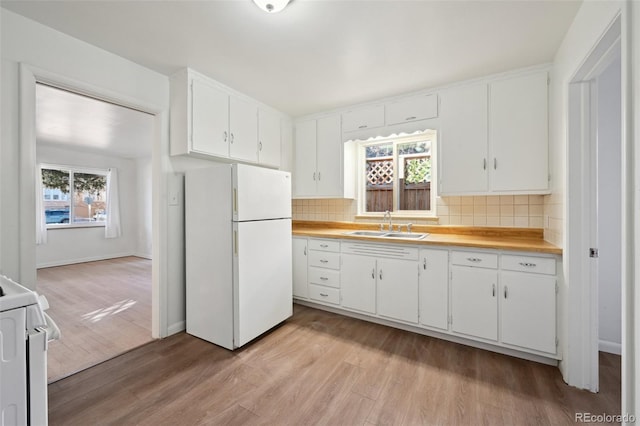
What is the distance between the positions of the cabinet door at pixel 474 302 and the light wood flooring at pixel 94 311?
271 cm

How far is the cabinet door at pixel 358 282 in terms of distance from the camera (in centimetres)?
272

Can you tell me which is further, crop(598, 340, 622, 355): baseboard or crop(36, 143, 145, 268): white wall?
Answer: crop(36, 143, 145, 268): white wall

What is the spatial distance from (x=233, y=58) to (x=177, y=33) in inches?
16.9

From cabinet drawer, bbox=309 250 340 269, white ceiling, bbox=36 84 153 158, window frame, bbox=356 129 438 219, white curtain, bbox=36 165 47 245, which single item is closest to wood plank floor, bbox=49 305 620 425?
cabinet drawer, bbox=309 250 340 269

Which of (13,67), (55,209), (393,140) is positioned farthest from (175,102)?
(55,209)

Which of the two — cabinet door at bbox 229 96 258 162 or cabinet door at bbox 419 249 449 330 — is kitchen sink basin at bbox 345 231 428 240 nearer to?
cabinet door at bbox 419 249 449 330

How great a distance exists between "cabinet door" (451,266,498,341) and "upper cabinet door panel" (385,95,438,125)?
1.54 m

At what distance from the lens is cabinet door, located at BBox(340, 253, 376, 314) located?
2723mm

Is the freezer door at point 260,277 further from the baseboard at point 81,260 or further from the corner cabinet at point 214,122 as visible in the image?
the baseboard at point 81,260

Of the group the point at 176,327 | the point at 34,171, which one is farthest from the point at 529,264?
the point at 34,171

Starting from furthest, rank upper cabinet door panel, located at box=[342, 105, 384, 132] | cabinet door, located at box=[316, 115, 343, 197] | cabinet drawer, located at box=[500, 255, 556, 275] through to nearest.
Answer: cabinet door, located at box=[316, 115, 343, 197] → upper cabinet door panel, located at box=[342, 105, 384, 132] → cabinet drawer, located at box=[500, 255, 556, 275]

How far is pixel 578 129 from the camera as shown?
177 cm

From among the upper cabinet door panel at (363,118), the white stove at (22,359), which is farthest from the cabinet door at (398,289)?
the white stove at (22,359)

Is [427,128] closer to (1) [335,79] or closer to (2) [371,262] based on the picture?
(1) [335,79]
